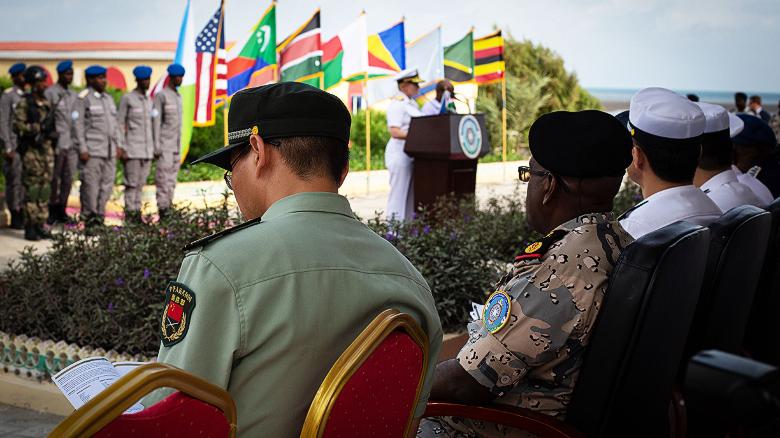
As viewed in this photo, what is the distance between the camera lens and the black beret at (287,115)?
5.77 ft

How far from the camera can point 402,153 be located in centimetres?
903

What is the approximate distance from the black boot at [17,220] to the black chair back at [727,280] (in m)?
9.08

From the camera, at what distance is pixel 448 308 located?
193 inches

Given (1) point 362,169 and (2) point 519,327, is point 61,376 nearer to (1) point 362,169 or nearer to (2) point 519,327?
(2) point 519,327

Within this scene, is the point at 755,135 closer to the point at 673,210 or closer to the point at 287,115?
the point at 673,210

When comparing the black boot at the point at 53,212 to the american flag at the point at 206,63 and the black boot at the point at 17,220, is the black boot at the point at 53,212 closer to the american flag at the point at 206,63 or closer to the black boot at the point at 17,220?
the black boot at the point at 17,220

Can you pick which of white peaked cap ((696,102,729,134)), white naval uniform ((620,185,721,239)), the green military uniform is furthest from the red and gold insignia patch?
white peaked cap ((696,102,729,134))

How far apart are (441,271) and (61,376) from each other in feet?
11.9

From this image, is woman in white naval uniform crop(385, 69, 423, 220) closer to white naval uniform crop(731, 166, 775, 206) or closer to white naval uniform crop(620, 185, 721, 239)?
white naval uniform crop(731, 166, 775, 206)

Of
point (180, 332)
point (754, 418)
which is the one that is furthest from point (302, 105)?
point (754, 418)

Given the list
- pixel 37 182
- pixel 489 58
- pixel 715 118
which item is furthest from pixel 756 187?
pixel 489 58

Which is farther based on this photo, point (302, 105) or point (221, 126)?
point (221, 126)

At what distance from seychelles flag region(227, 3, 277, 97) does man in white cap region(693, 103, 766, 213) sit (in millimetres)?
7192

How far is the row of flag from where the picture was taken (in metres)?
10.5
